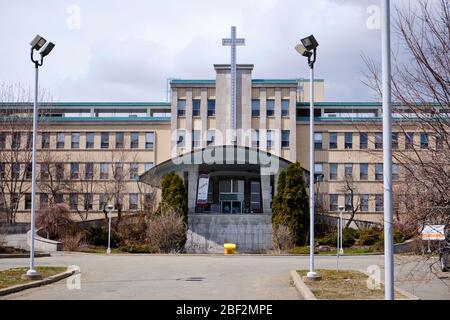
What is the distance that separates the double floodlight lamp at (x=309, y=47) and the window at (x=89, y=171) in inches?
1950

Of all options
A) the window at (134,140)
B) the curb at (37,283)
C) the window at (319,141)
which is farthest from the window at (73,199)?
the curb at (37,283)

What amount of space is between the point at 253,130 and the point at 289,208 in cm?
2018

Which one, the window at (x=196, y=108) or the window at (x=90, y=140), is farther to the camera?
the window at (x=90, y=140)

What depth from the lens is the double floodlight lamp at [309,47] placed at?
1822cm

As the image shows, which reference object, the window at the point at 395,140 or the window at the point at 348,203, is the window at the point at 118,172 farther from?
the window at the point at 395,140

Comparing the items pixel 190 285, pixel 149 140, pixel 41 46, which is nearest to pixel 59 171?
pixel 149 140

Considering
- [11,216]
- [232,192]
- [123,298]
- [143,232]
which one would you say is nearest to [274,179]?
[232,192]

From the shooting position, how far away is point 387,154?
9922mm

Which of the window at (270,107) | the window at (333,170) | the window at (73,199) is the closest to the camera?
the window at (73,199)

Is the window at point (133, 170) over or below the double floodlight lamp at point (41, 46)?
below

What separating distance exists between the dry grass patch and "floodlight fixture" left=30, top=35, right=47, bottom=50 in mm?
10668

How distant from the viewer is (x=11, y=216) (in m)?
52.8

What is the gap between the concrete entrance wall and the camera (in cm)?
4834
